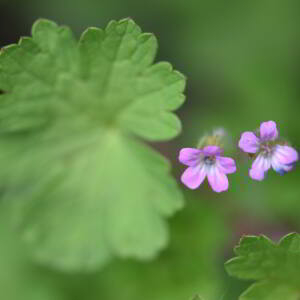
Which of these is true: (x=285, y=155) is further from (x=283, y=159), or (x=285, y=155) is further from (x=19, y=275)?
(x=19, y=275)

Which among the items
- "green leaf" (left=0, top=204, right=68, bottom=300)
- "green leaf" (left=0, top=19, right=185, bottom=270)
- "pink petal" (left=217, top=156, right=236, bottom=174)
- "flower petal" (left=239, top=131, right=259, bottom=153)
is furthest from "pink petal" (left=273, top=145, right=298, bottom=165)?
"green leaf" (left=0, top=204, right=68, bottom=300)

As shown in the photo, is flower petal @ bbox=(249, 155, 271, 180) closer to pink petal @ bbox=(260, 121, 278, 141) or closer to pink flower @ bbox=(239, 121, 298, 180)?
pink flower @ bbox=(239, 121, 298, 180)

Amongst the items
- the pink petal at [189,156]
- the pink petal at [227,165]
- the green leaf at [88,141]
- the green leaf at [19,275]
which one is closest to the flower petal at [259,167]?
the pink petal at [227,165]

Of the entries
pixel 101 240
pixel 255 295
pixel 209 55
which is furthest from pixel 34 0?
pixel 255 295

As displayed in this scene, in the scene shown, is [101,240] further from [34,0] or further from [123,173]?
[34,0]

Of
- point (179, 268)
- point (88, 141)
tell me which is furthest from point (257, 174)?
point (179, 268)

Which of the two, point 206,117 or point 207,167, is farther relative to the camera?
point 206,117

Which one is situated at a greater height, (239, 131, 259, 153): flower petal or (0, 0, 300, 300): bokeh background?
(239, 131, 259, 153): flower petal

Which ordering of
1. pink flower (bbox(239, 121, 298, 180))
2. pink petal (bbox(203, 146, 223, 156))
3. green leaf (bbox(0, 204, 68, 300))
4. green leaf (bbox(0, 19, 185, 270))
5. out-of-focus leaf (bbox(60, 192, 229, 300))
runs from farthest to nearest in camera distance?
1. green leaf (bbox(0, 204, 68, 300))
2. out-of-focus leaf (bbox(60, 192, 229, 300))
3. green leaf (bbox(0, 19, 185, 270))
4. pink petal (bbox(203, 146, 223, 156))
5. pink flower (bbox(239, 121, 298, 180))
